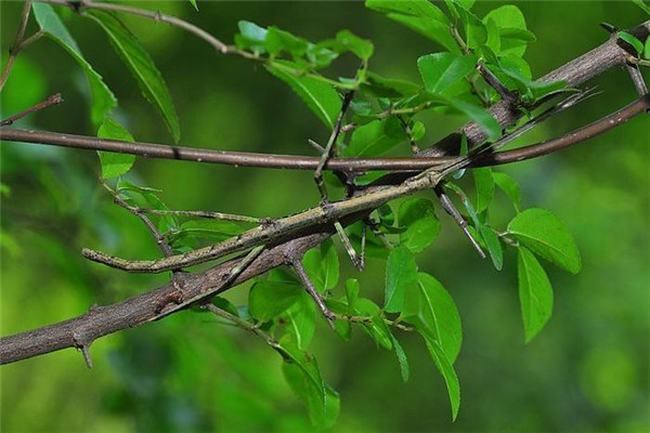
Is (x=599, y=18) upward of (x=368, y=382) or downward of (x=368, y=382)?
upward

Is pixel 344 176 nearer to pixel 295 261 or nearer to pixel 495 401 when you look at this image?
pixel 295 261

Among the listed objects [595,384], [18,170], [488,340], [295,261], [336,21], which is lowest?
[595,384]

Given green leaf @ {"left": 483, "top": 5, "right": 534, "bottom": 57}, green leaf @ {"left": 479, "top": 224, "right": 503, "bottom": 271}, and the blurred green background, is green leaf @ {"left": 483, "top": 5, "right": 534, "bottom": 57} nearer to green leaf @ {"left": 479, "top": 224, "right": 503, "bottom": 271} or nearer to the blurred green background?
green leaf @ {"left": 479, "top": 224, "right": 503, "bottom": 271}

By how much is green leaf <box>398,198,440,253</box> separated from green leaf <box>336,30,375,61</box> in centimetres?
16

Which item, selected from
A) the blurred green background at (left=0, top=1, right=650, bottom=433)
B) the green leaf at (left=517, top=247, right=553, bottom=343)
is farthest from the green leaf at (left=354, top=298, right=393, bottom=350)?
the blurred green background at (left=0, top=1, right=650, bottom=433)

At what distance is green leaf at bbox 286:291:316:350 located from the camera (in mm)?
521

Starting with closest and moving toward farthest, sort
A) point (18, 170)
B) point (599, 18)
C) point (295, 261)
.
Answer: point (295, 261)
point (18, 170)
point (599, 18)

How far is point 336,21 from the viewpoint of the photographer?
5.71ft

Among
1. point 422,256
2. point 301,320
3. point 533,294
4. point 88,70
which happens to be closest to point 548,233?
point 533,294

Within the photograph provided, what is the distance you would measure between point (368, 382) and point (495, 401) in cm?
26

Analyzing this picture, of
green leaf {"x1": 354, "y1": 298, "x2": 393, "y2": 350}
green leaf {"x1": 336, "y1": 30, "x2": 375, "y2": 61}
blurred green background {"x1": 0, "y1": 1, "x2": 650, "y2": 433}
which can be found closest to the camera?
green leaf {"x1": 336, "y1": 30, "x2": 375, "y2": 61}

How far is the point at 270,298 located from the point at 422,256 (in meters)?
1.32

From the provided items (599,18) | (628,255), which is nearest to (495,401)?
(628,255)

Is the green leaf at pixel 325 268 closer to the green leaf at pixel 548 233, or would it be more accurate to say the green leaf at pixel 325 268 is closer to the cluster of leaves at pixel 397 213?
the cluster of leaves at pixel 397 213
